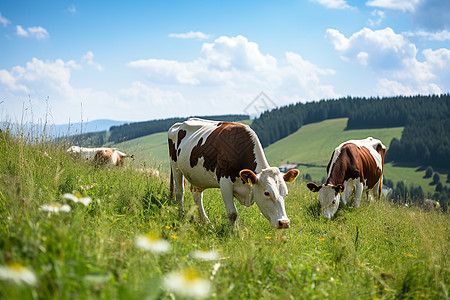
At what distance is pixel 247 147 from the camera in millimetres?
5816

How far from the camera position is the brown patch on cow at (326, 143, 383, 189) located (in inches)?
337

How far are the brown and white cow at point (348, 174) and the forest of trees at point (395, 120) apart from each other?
8904cm

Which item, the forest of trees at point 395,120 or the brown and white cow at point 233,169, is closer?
the brown and white cow at point 233,169

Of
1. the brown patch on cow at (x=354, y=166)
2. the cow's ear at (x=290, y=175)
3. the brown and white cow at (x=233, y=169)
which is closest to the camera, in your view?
the brown and white cow at (x=233, y=169)

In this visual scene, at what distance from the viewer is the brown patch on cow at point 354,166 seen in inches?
337

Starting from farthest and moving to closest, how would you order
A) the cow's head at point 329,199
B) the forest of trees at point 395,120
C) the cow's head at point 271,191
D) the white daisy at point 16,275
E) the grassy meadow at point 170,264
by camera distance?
the forest of trees at point 395,120 → the cow's head at point 329,199 → the cow's head at point 271,191 → the grassy meadow at point 170,264 → the white daisy at point 16,275

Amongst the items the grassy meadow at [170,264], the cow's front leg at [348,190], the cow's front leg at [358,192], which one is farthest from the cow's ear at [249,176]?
the cow's front leg at [358,192]

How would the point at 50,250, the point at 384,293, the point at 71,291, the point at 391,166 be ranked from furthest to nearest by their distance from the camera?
the point at 391,166, the point at 384,293, the point at 50,250, the point at 71,291

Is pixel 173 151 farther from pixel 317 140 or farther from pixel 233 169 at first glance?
pixel 317 140

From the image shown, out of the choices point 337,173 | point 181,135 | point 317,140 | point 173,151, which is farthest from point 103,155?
point 317,140

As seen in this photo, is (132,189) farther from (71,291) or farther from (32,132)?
(71,291)

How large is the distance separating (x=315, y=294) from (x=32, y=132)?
8028mm

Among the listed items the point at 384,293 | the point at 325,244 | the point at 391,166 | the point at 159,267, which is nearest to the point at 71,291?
the point at 159,267

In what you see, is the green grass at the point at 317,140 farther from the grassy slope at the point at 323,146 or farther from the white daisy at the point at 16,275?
the white daisy at the point at 16,275
